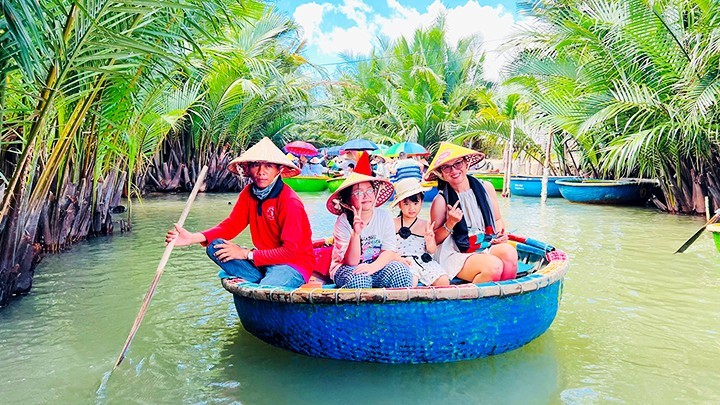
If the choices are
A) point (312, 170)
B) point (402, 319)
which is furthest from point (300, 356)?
point (312, 170)

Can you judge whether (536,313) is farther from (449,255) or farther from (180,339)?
(180,339)

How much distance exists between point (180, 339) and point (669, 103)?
31.0 feet

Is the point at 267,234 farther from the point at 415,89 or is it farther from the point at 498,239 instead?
the point at 415,89

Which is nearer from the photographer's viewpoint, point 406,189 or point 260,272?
point 406,189

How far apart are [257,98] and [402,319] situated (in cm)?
→ 1506

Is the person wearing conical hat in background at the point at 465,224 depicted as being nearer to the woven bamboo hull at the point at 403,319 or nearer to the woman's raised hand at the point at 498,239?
the woman's raised hand at the point at 498,239

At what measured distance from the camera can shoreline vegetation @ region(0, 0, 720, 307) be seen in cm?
402

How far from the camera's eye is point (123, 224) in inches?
366

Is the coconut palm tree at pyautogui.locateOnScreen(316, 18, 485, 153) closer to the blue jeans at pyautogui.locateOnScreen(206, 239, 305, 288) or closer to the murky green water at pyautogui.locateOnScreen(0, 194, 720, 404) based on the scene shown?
the murky green water at pyautogui.locateOnScreen(0, 194, 720, 404)

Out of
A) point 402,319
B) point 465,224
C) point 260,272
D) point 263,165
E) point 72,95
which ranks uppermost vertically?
point 72,95

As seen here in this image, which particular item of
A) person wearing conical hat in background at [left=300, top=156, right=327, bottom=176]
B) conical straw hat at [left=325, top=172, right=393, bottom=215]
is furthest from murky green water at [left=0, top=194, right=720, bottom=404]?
person wearing conical hat in background at [left=300, top=156, right=327, bottom=176]

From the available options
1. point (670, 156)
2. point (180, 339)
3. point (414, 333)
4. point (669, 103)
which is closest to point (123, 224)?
point (180, 339)

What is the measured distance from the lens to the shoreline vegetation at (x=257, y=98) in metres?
4.02

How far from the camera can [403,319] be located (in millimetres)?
3451
